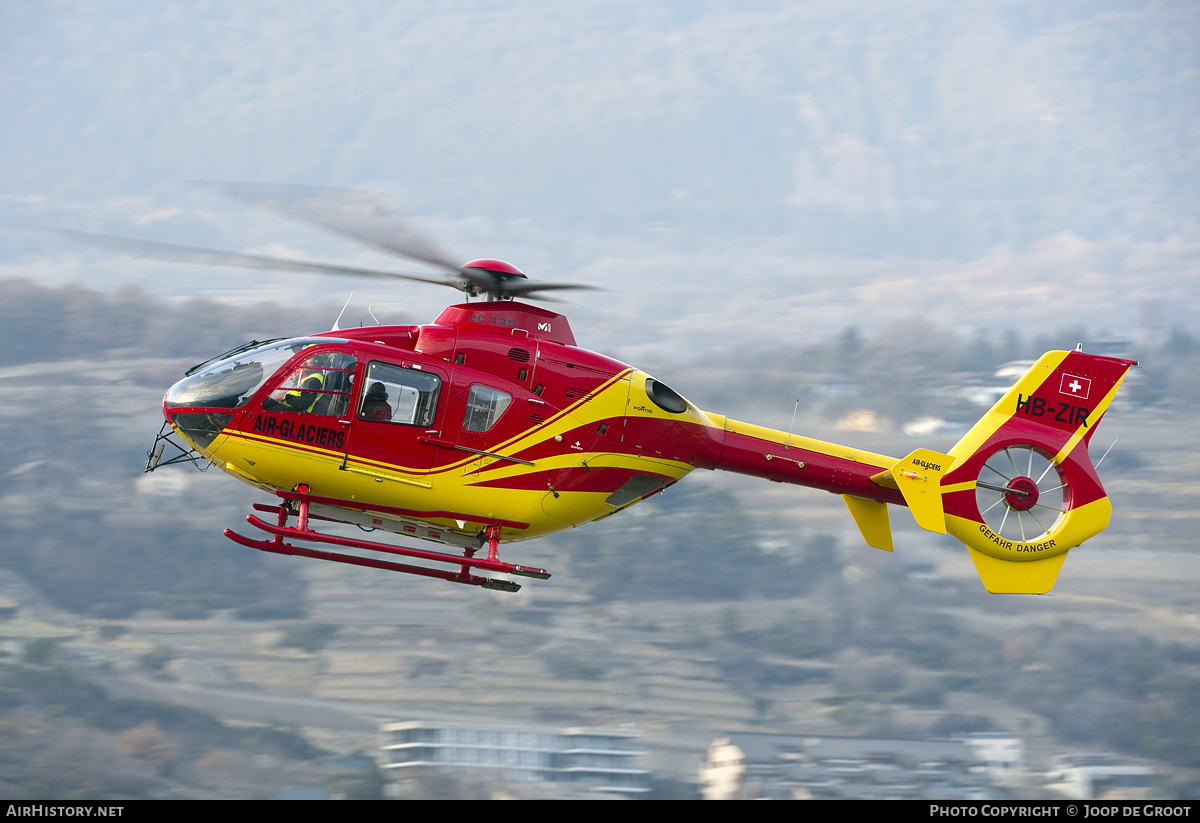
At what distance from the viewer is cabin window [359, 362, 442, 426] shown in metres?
10.8

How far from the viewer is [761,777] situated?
39.2 m

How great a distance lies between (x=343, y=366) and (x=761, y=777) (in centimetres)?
3213

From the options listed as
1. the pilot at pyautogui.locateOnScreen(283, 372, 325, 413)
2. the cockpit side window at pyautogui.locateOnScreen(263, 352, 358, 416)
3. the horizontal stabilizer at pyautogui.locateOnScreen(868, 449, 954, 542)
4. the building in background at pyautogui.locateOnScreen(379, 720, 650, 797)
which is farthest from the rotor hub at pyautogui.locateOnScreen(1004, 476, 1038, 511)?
the building in background at pyautogui.locateOnScreen(379, 720, 650, 797)

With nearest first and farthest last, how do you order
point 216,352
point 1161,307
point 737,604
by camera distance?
point 737,604 < point 216,352 < point 1161,307

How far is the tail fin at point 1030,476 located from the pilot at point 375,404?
18.1 feet

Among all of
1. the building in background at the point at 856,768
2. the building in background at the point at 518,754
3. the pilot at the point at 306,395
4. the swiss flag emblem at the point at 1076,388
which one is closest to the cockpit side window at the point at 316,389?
the pilot at the point at 306,395

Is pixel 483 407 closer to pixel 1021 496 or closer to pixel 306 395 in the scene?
pixel 306 395

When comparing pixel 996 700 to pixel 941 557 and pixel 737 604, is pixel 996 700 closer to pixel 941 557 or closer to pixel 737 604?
pixel 941 557

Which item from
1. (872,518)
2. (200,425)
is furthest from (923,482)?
(200,425)

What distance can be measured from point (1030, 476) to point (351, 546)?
24.4 ft

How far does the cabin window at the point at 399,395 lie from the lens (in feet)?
35.6

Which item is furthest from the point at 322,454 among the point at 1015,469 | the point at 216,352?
the point at 216,352

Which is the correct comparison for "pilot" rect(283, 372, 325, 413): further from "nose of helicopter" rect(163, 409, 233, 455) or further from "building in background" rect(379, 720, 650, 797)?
"building in background" rect(379, 720, 650, 797)

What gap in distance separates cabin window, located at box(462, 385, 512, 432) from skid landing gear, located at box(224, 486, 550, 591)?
1.06m
